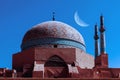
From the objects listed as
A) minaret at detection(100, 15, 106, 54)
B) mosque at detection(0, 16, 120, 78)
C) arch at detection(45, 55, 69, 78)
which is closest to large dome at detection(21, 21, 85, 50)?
mosque at detection(0, 16, 120, 78)

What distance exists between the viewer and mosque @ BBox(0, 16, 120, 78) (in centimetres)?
1961

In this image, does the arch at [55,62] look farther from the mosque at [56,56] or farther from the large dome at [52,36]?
the large dome at [52,36]

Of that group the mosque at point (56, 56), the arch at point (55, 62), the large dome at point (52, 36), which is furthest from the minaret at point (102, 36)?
the arch at point (55, 62)

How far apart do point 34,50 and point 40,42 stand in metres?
0.95

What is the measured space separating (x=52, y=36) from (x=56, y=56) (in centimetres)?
123

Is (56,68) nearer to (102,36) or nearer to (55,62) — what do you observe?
(55,62)

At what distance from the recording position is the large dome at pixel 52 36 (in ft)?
71.5

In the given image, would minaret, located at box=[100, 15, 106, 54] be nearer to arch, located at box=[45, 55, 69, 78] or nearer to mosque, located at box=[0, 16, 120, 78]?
mosque, located at box=[0, 16, 120, 78]

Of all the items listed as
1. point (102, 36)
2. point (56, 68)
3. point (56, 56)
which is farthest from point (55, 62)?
point (102, 36)

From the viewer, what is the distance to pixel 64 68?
65.7 feet

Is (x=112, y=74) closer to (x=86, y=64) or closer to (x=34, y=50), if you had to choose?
(x=86, y=64)

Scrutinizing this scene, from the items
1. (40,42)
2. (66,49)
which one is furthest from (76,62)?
(40,42)

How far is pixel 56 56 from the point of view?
68.8 feet

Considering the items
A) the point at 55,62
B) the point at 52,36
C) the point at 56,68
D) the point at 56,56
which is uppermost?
the point at 52,36
